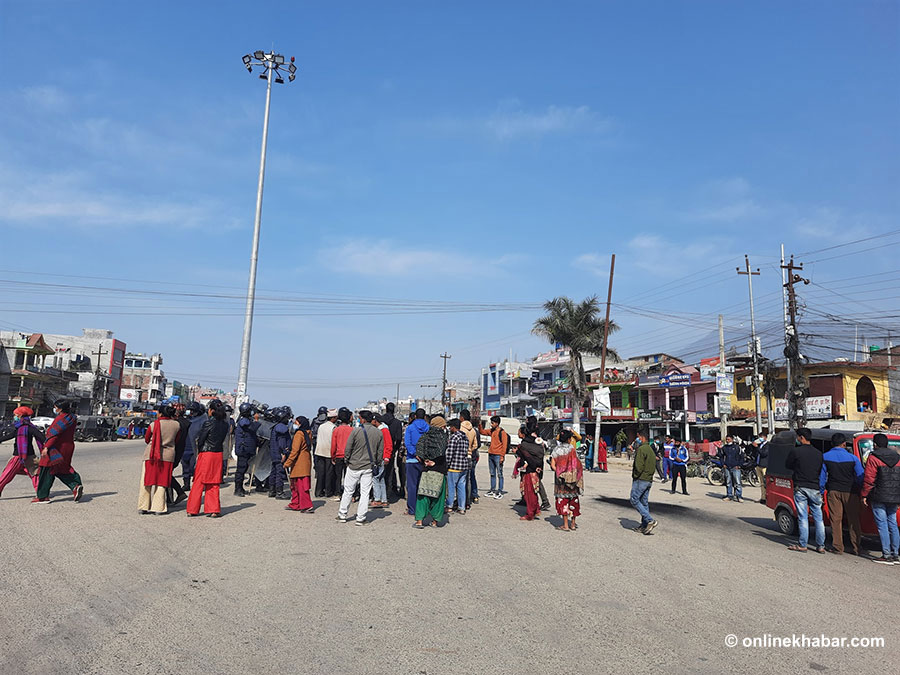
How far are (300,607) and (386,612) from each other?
2.49 ft

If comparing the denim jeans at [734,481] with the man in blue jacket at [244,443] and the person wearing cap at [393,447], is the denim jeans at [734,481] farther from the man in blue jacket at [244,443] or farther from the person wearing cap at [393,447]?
the man in blue jacket at [244,443]

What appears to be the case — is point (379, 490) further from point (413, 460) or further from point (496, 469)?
point (496, 469)

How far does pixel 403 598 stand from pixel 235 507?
6018mm

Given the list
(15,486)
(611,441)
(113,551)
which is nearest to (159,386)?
(611,441)

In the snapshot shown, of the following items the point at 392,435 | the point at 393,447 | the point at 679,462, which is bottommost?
the point at 679,462

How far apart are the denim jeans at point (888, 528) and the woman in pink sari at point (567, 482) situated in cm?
409

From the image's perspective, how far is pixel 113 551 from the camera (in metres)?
7.04

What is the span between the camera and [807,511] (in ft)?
29.7

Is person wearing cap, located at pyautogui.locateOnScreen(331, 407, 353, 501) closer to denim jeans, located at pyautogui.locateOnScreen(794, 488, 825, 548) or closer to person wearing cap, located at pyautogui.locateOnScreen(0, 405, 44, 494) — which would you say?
person wearing cap, located at pyautogui.locateOnScreen(0, 405, 44, 494)

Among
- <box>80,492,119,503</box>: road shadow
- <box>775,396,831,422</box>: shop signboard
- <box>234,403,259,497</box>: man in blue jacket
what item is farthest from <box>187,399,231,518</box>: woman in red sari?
<box>775,396,831,422</box>: shop signboard

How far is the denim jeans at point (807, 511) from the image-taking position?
893 cm

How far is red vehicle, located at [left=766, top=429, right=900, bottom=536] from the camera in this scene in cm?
919

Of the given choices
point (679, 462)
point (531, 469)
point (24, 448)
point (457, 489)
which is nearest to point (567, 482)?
point (531, 469)

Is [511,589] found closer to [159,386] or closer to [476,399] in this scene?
[476,399]
